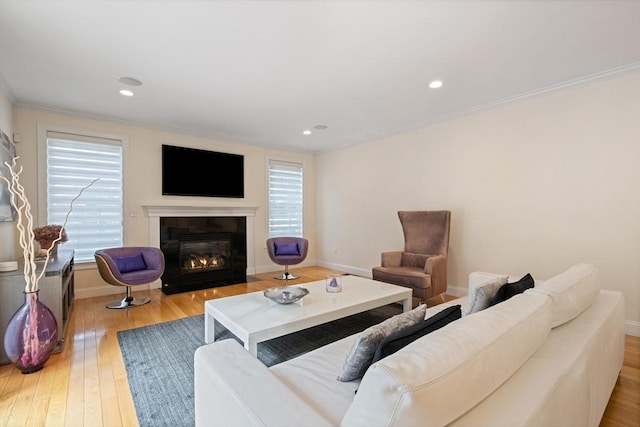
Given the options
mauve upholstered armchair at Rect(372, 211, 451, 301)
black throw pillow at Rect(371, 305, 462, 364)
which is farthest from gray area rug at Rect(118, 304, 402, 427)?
black throw pillow at Rect(371, 305, 462, 364)

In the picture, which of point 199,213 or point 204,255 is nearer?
point 199,213

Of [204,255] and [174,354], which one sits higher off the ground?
[204,255]

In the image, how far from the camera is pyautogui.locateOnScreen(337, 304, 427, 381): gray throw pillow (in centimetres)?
117

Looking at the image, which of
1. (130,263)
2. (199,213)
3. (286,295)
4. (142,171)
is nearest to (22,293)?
(130,263)

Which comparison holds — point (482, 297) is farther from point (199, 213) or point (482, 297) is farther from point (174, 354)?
point (199, 213)

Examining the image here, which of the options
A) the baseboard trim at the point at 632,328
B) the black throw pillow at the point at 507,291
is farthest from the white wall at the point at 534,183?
the black throw pillow at the point at 507,291

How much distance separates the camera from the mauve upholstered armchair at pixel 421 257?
347cm

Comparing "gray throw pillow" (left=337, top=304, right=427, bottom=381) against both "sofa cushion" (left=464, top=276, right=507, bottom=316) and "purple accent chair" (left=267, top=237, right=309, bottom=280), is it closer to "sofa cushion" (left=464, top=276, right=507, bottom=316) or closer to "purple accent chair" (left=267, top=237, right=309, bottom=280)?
"sofa cushion" (left=464, top=276, right=507, bottom=316)

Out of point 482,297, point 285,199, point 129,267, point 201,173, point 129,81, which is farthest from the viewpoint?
point 285,199

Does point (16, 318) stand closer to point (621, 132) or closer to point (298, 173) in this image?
point (298, 173)

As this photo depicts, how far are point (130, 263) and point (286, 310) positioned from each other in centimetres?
262

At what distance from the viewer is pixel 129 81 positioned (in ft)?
10.0

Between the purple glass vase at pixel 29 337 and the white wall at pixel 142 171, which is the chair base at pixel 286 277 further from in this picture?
the purple glass vase at pixel 29 337

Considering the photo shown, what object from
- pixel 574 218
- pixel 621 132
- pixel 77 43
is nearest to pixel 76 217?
pixel 77 43
